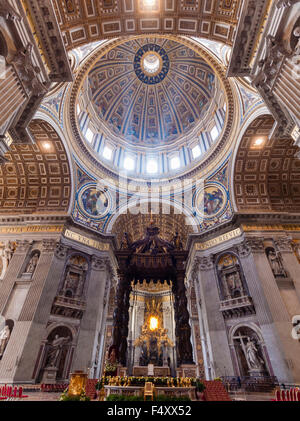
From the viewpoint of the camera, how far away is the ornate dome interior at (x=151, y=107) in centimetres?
2144

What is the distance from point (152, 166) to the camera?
2398cm

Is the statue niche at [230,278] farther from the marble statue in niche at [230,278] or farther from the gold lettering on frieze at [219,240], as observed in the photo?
the gold lettering on frieze at [219,240]

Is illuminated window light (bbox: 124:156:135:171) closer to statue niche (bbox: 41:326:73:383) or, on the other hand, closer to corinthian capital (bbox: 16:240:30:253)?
corinthian capital (bbox: 16:240:30:253)

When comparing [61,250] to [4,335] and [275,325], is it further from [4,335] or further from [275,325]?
[275,325]

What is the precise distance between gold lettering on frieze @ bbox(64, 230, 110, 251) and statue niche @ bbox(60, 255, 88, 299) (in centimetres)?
121

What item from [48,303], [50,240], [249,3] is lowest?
[48,303]

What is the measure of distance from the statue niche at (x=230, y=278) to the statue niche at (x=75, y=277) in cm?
1029

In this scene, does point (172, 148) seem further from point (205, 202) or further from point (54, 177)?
point (54, 177)

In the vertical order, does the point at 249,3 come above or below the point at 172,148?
below

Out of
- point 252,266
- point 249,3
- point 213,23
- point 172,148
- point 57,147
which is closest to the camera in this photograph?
point 249,3

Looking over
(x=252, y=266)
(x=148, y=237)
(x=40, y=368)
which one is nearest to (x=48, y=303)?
(x=40, y=368)

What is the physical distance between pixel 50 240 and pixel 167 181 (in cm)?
1193

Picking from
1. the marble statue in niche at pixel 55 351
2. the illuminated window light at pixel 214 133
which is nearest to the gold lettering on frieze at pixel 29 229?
the marble statue in niche at pixel 55 351

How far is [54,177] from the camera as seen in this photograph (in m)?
17.8
